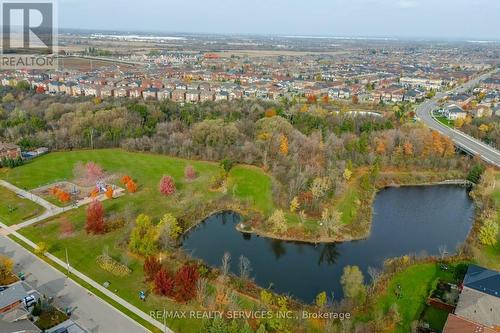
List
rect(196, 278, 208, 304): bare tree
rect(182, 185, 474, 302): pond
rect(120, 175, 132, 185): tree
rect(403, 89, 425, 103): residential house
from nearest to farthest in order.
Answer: rect(196, 278, 208, 304): bare tree → rect(182, 185, 474, 302): pond → rect(120, 175, 132, 185): tree → rect(403, 89, 425, 103): residential house

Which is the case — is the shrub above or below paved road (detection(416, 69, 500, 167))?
below

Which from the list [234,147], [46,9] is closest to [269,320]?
[234,147]

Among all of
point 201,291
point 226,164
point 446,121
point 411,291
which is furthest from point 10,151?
point 446,121

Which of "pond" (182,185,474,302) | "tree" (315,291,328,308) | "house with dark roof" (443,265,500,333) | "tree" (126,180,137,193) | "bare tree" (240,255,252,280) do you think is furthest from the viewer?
"tree" (126,180,137,193)

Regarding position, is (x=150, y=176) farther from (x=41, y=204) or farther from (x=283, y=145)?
(x=283, y=145)

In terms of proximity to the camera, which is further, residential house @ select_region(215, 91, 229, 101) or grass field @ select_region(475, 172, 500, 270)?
residential house @ select_region(215, 91, 229, 101)

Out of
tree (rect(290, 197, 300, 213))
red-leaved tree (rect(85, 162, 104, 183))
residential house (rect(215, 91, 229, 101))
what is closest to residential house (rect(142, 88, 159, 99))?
residential house (rect(215, 91, 229, 101))

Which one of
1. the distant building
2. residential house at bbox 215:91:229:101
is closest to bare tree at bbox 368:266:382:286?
the distant building

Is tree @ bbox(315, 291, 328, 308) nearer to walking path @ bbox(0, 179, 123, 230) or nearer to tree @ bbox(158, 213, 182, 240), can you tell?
tree @ bbox(158, 213, 182, 240)

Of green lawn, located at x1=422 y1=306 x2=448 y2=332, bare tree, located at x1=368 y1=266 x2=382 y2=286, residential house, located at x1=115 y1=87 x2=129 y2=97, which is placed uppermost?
residential house, located at x1=115 y1=87 x2=129 y2=97
